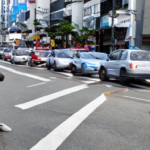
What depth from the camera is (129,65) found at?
14.5 m

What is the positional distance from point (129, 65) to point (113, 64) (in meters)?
1.76

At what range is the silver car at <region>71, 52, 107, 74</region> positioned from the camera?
1948 centimetres

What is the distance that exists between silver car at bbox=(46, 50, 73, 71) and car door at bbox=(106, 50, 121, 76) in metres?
8.32

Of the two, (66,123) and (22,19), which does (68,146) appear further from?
(22,19)

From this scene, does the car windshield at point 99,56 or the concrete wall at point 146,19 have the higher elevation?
the concrete wall at point 146,19


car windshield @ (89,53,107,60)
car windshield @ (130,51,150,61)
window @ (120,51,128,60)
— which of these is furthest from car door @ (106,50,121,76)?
car windshield @ (89,53,107,60)

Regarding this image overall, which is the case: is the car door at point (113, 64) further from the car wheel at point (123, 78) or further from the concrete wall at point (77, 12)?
the concrete wall at point (77, 12)

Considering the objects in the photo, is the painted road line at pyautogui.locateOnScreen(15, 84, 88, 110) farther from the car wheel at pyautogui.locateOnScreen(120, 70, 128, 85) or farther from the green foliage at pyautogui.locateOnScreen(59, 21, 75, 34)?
the green foliage at pyautogui.locateOnScreen(59, 21, 75, 34)

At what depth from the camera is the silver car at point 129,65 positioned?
14320mm

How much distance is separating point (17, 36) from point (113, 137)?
265 ft

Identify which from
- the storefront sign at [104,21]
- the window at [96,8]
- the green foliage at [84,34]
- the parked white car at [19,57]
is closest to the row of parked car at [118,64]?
the parked white car at [19,57]

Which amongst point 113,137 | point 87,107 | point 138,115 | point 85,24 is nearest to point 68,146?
point 113,137

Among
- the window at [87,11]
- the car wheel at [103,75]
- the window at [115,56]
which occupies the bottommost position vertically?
the car wheel at [103,75]

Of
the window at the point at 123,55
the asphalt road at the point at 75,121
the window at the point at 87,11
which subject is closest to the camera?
the asphalt road at the point at 75,121
